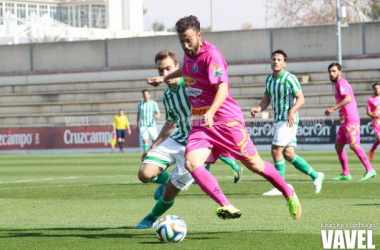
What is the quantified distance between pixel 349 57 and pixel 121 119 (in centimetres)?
1153

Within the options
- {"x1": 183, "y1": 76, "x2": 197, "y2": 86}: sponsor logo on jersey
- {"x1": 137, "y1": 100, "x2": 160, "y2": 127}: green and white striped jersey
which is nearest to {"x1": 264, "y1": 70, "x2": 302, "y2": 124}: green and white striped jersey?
{"x1": 183, "y1": 76, "x2": 197, "y2": 86}: sponsor logo on jersey

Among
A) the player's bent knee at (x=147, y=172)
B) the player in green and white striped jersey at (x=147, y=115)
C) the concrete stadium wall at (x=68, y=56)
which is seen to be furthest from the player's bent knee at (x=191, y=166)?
the concrete stadium wall at (x=68, y=56)

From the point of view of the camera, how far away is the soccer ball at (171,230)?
8047mm

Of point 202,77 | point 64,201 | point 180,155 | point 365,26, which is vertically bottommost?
point 64,201

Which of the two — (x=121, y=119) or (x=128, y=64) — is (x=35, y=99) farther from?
(x=121, y=119)

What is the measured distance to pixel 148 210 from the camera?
440 inches


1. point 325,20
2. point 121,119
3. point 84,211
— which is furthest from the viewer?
point 325,20

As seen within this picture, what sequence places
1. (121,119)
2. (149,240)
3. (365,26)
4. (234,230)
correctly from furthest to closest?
(365,26), (121,119), (234,230), (149,240)

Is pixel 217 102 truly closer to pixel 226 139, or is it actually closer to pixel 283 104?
pixel 226 139

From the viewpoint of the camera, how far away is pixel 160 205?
29.6ft

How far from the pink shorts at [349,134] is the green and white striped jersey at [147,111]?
1079 cm

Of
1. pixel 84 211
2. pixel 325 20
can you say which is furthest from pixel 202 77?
pixel 325 20

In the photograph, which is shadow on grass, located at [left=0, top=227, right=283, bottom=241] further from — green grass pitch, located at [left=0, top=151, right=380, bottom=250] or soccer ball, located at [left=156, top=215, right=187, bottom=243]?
soccer ball, located at [left=156, top=215, right=187, bottom=243]

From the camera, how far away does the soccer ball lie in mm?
8047
